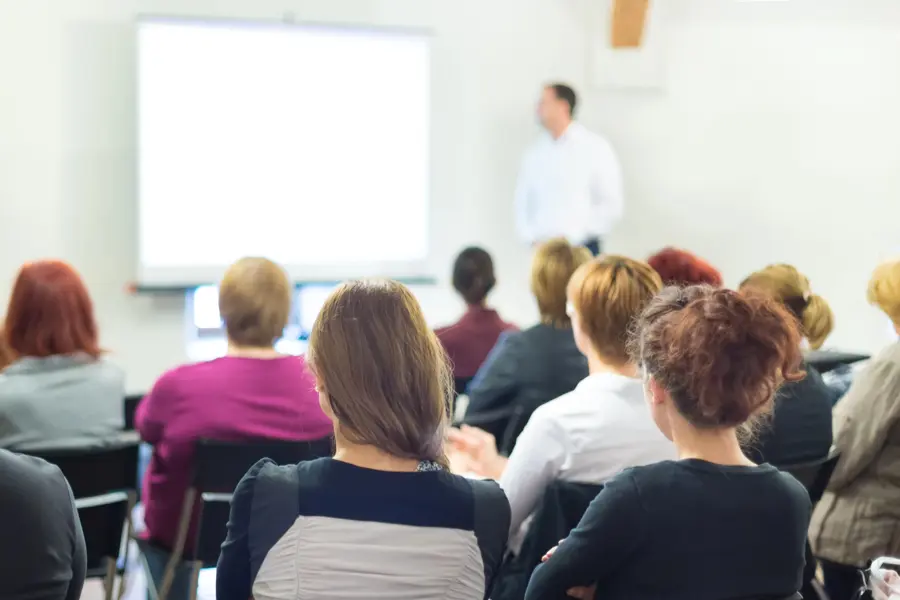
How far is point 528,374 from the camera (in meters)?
2.82

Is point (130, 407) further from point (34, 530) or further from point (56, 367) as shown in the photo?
point (34, 530)

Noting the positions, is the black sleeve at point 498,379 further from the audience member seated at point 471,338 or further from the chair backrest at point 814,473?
the chair backrest at point 814,473

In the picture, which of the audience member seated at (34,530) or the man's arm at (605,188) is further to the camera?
the man's arm at (605,188)

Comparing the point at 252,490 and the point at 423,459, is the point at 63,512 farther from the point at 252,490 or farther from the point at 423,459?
the point at 423,459

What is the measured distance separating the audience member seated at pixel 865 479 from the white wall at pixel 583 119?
326 centimetres

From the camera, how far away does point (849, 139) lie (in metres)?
6.12

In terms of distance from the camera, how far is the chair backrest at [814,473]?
213 centimetres

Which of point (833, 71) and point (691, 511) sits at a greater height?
point (833, 71)

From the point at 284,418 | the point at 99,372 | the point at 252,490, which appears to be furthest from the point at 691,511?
the point at 99,372

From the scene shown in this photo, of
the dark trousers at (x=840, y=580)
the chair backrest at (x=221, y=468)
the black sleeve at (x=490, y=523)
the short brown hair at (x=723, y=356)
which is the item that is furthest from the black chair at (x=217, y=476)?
the dark trousers at (x=840, y=580)

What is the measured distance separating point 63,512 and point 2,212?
370cm

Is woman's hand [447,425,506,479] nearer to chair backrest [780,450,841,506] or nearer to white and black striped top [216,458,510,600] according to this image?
chair backrest [780,450,841,506]

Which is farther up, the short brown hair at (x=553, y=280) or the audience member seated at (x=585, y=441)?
the short brown hair at (x=553, y=280)

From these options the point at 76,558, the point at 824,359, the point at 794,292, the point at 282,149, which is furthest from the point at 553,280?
the point at 282,149
